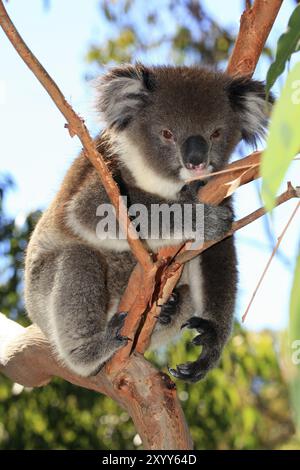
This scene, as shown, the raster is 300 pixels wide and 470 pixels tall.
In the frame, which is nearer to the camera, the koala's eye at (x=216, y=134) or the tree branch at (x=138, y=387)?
the tree branch at (x=138, y=387)

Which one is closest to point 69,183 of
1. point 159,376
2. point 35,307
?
point 35,307

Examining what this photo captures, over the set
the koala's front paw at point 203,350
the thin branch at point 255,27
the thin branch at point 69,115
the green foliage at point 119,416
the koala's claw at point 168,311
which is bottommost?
the green foliage at point 119,416

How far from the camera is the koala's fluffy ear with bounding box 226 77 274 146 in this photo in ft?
9.76

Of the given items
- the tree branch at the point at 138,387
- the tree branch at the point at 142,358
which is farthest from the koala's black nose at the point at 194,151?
the tree branch at the point at 138,387

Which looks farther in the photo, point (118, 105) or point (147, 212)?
point (118, 105)

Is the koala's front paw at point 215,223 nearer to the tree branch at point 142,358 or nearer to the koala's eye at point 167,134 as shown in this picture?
the tree branch at point 142,358

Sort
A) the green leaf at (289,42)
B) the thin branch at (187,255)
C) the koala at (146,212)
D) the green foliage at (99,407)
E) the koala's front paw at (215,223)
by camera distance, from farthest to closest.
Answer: the green foliage at (99,407) < the koala at (146,212) < the koala's front paw at (215,223) < the thin branch at (187,255) < the green leaf at (289,42)

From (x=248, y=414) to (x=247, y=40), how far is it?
7.24 ft

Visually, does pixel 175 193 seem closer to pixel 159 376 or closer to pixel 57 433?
pixel 159 376

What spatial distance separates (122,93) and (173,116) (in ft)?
0.87

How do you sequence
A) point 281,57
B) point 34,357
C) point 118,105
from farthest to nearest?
point 34,357 → point 118,105 → point 281,57

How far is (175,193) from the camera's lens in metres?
2.86

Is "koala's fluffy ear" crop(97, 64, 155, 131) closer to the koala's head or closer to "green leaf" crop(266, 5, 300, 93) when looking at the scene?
the koala's head

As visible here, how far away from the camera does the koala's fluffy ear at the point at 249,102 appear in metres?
2.97
